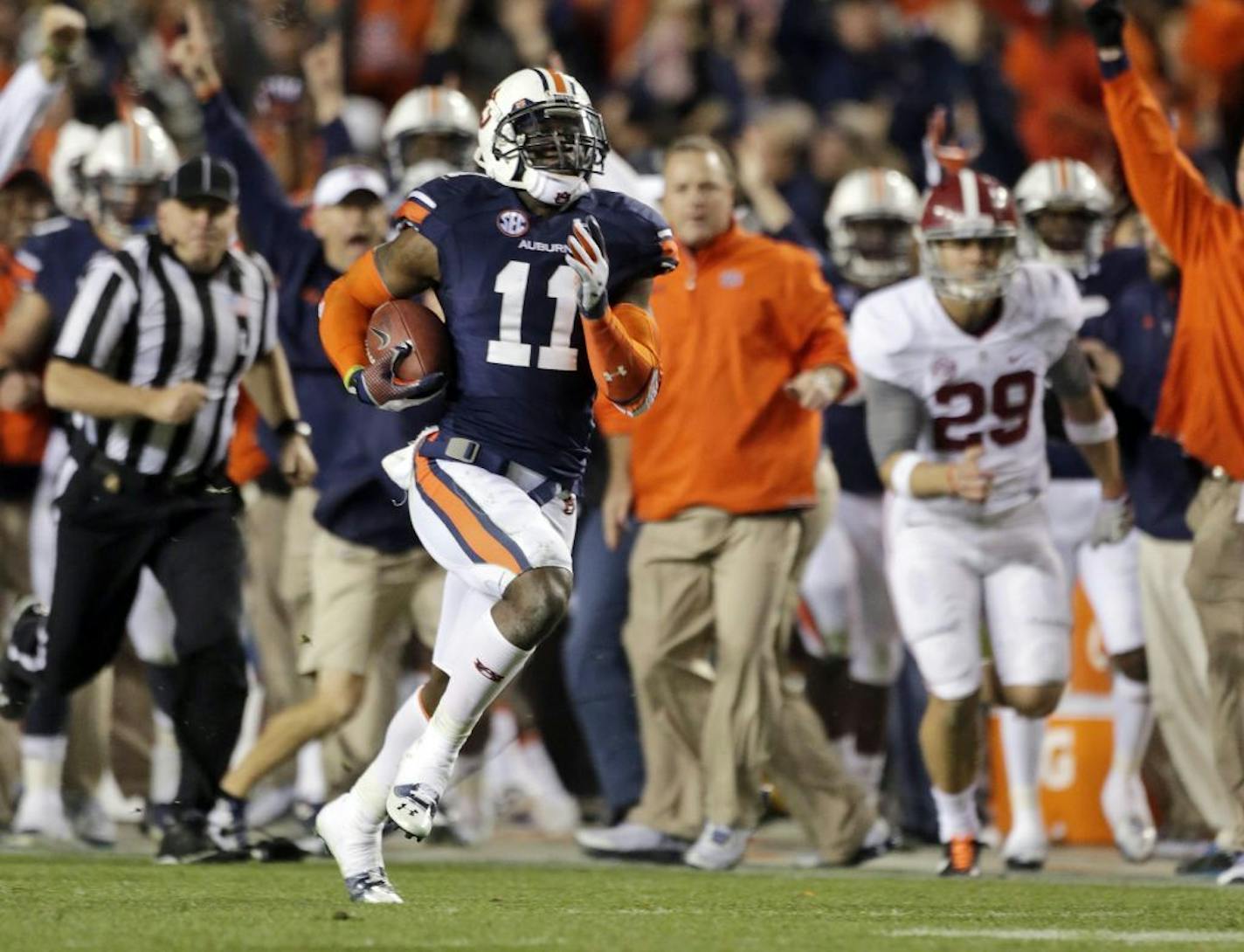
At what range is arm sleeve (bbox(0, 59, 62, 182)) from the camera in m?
6.91

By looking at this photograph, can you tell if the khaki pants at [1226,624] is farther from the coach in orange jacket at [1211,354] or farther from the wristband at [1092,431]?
the wristband at [1092,431]

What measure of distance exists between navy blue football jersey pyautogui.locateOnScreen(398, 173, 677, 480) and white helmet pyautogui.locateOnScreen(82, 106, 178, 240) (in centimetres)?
259

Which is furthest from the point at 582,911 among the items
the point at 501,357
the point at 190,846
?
the point at 190,846

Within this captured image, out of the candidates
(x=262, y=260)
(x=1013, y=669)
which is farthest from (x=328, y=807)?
(x=262, y=260)

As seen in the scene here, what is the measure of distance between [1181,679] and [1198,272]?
1.46 m

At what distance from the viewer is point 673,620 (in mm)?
7207

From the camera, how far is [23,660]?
683 cm

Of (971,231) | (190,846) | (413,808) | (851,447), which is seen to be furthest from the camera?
(851,447)

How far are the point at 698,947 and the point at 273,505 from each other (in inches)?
164

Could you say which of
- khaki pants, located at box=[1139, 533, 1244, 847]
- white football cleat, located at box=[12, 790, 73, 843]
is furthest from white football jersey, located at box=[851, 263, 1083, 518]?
white football cleat, located at box=[12, 790, 73, 843]

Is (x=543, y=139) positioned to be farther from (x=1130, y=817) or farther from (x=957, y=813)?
(x=1130, y=817)

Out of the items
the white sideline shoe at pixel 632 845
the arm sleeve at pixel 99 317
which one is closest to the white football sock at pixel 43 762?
the arm sleeve at pixel 99 317

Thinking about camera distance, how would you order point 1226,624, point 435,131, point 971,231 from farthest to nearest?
point 435,131, point 971,231, point 1226,624

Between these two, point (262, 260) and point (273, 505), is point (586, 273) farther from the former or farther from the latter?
point (273, 505)
